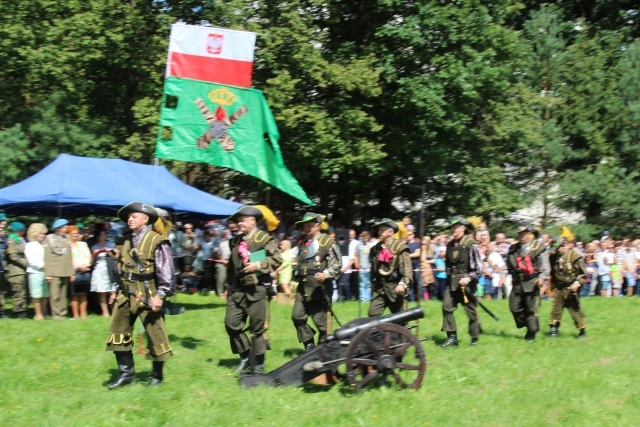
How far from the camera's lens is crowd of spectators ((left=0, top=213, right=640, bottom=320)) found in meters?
13.9

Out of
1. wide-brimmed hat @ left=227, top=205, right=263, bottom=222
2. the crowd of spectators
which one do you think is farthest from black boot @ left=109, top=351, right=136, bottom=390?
the crowd of spectators

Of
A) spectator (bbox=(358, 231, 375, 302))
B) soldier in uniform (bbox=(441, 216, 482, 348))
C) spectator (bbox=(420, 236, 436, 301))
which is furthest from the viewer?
spectator (bbox=(420, 236, 436, 301))

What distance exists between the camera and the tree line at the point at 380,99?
819 inches

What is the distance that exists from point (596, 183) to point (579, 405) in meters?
18.4

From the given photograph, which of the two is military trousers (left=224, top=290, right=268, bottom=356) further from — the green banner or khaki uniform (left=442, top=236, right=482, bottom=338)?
khaki uniform (left=442, top=236, right=482, bottom=338)

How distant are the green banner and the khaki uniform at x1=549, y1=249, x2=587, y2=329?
476 centimetres

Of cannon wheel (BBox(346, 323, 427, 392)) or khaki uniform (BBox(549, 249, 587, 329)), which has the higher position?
khaki uniform (BBox(549, 249, 587, 329))

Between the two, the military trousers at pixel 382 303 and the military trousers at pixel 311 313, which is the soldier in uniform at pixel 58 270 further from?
the military trousers at pixel 382 303

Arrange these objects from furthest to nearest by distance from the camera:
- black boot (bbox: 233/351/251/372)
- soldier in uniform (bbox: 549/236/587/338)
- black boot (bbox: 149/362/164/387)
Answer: soldier in uniform (bbox: 549/236/587/338) → black boot (bbox: 233/351/251/372) → black boot (bbox: 149/362/164/387)

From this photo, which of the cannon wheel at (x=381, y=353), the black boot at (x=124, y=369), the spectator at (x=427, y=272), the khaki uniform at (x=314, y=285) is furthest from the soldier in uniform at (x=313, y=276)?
the spectator at (x=427, y=272)

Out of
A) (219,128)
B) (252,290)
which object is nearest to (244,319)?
(252,290)

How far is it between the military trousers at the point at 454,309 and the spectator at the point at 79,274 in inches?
253

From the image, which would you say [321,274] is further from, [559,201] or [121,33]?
[559,201]

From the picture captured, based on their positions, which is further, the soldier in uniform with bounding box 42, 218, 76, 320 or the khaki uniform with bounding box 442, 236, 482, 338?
the soldier in uniform with bounding box 42, 218, 76, 320
